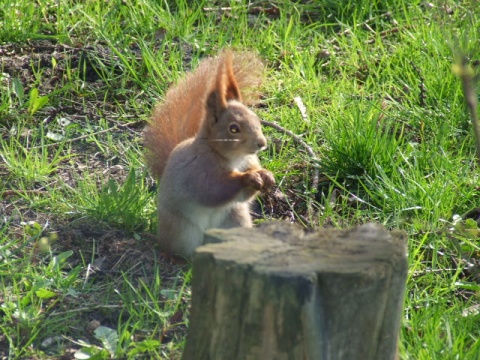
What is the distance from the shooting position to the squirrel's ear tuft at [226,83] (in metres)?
2.61

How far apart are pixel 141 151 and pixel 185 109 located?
1.42 ft

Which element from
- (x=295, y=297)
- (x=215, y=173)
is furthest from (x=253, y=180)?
(x=295, y=297)

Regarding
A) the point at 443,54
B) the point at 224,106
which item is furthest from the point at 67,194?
the point at 443,54

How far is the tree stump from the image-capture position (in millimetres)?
1595

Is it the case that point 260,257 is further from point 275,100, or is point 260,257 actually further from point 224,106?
point 275,100

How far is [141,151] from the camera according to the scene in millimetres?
3311

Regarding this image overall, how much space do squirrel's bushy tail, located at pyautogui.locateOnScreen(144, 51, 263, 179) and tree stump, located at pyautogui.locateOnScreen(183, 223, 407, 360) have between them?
3.93 ft

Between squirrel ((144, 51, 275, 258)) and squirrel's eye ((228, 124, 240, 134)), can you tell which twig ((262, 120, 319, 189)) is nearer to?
squirrel ((144, 51, 275, 258))

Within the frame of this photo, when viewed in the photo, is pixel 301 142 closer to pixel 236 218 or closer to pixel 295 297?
pixel 236 218

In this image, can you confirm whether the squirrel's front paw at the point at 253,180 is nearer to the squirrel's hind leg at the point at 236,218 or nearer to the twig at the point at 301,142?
the squirrel's hind leg at the point at 236,218

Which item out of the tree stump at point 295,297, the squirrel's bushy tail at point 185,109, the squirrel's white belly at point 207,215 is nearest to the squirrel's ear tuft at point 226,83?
the squirrel's bushy tail at point 185,109

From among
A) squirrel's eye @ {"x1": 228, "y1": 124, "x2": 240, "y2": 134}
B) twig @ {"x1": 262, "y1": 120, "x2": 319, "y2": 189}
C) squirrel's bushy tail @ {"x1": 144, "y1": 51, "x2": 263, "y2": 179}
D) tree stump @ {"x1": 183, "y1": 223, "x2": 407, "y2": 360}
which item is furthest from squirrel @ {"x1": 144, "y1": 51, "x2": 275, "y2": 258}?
tree stump @ {"x1": 183, "y1": 223, "x2": 407, "y2": 360}

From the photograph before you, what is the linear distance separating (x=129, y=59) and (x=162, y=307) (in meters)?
1.62

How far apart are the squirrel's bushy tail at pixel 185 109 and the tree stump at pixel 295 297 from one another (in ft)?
3.93
